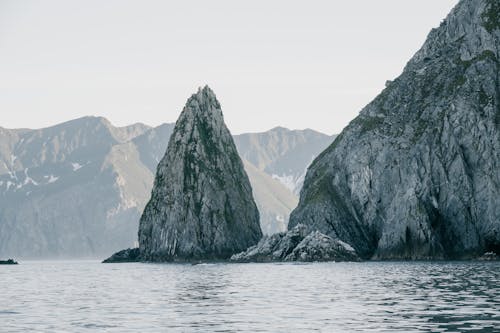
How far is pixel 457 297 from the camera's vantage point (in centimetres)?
6862

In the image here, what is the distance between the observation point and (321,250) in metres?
190

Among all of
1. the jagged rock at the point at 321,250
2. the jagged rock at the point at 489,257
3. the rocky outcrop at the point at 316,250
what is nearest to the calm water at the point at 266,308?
the jagged rock at the point at 489,257

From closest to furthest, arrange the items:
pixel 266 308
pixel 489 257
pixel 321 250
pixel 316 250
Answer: pixel 266 308, pixel 489 257, pixel 316 250, pixel 321 250

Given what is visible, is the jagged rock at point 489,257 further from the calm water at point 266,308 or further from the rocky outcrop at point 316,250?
the calm water at point 266,308

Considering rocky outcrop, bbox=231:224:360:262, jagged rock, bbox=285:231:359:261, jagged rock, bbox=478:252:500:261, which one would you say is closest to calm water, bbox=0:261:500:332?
jagged rock, bbox=478:252:500:261

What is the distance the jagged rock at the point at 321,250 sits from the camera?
18925 centimetres

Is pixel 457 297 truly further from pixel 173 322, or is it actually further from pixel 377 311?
pixel 173 322

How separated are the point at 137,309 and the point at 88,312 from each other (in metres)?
4.27

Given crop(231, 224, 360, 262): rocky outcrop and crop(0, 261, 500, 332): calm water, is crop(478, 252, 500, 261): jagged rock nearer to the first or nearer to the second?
crop(231, 224, 360, 262): rocky outcrop

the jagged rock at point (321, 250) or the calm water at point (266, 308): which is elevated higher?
the jagged rock at point (321, 250)

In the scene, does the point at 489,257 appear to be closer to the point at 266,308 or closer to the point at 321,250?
the point at 321,250

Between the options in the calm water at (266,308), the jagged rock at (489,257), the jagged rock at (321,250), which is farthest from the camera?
the jagged rock at (321,250)

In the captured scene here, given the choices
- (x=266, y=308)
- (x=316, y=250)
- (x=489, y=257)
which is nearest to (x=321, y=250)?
(x=316, y=250)

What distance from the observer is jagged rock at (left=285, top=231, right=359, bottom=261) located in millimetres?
189250
